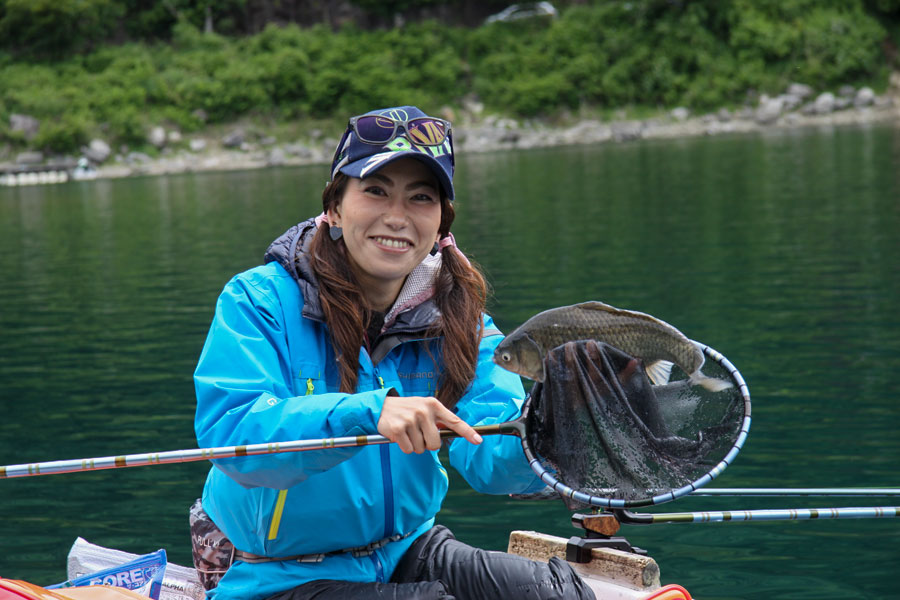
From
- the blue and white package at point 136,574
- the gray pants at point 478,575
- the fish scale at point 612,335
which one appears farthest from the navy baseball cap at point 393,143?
the blue and white package at point 136,574

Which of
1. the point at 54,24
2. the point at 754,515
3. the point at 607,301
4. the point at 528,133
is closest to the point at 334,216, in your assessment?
the point at 754,515

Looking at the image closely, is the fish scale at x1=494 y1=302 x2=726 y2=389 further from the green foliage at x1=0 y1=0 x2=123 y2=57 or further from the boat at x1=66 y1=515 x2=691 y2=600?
the green foliage at x1=0 y1=0 x2=123 y2=57

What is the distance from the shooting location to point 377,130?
127 inches

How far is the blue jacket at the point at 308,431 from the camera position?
9.50 ft

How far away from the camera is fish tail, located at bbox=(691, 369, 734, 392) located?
9.90ft

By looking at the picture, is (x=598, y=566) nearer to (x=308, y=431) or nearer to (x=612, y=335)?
(x=612, y=335)

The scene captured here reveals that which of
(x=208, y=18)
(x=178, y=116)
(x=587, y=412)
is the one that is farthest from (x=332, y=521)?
(x=208, y=18)

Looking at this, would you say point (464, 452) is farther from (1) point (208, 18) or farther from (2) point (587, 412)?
(1) point (208, 18)

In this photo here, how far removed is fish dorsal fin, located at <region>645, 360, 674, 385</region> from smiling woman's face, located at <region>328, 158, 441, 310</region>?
31.6 inches

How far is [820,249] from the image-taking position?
1686cm

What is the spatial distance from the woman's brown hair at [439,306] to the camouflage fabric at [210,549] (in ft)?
2.15

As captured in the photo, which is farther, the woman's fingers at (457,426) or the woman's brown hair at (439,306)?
the woman's brown hair at (439,306)

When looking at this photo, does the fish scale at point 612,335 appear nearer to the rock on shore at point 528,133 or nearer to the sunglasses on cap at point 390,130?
the sunglasses on cap at point 390,130

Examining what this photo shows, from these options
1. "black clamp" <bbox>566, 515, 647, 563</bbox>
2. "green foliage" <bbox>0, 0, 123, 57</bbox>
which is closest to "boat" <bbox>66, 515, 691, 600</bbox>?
"black clamp" <bbox>566, 515, 647, 563</bbox>
